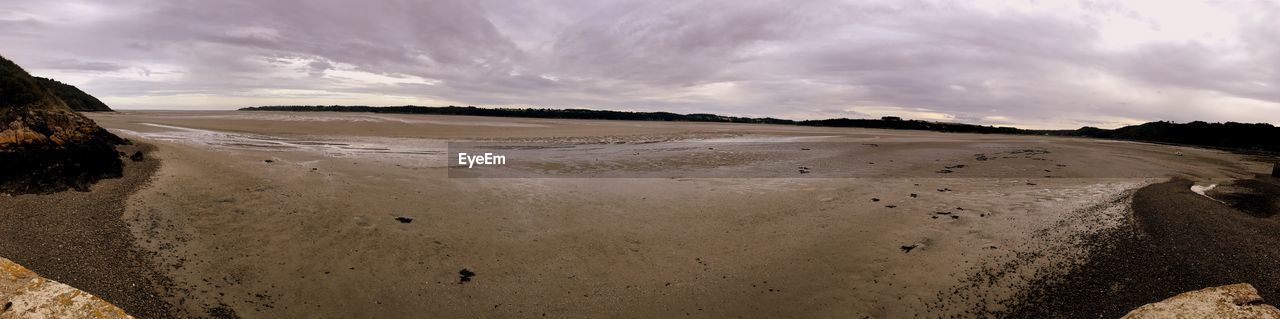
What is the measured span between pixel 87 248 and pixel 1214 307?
8.67 m

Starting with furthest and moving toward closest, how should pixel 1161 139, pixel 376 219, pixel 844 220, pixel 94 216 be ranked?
pixel 1161 139 < pixel 844 220 < pixel 376 219 < pixel 94 216

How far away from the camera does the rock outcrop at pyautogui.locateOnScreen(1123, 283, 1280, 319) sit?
3006 mm

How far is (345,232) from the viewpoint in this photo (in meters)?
5.62

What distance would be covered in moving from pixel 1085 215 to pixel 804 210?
148 inches

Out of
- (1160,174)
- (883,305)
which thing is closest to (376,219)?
(883,305)

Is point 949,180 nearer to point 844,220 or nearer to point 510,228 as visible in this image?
point 844,220

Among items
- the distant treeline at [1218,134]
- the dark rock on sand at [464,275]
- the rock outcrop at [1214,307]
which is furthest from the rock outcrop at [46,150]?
the distant treeline at [1218,134]

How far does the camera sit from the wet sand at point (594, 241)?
4.25 meters

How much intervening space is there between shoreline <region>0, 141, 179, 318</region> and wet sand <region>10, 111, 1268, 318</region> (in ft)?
0.51

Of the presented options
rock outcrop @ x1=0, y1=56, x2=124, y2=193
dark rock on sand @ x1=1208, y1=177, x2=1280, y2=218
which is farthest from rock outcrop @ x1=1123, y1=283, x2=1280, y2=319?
rock outcrop @ x1=0, y1=56, x2=124, y2=193

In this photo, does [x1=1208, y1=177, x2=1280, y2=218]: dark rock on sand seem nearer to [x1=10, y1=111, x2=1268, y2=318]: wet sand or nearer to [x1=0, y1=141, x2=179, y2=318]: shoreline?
[x1=10, y1=111, x2=1268, y2=318]: wet sand

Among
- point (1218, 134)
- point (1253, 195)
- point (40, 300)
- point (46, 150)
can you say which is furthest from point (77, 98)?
point (1218, 134)

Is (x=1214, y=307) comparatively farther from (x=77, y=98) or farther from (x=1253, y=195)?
(x=77, y=98)

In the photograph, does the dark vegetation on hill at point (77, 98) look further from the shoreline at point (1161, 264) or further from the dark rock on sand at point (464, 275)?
the shoreline at point (1161, 264)
